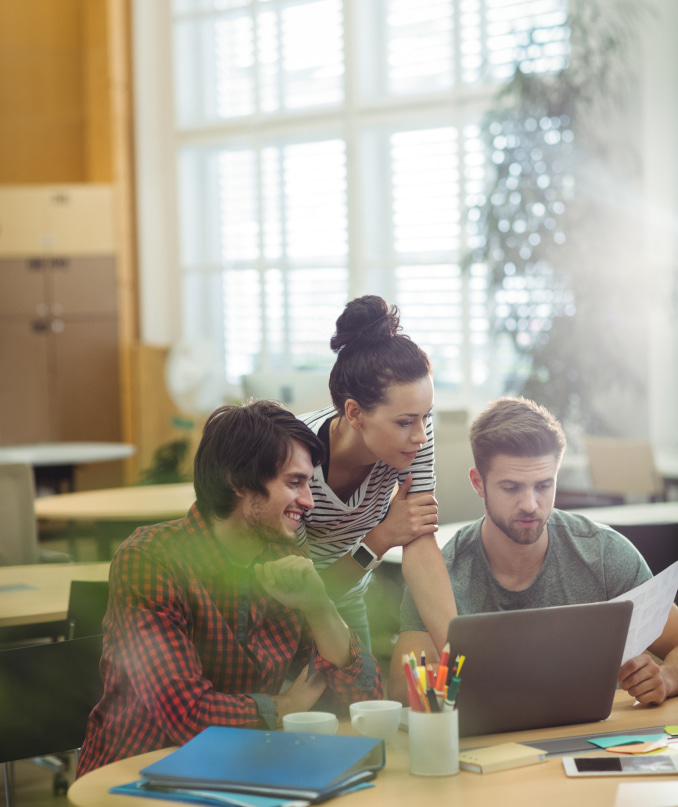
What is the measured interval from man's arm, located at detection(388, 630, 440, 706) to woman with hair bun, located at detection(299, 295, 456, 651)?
24 mm

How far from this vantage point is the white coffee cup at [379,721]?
140 cm

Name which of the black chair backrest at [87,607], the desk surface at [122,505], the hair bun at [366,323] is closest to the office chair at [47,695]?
the black chair backrest at [87,607]

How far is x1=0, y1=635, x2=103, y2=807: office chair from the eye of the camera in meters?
1.82

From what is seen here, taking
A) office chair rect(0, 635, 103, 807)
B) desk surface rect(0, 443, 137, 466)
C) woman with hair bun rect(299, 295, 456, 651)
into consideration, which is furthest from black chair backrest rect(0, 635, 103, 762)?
desk surface rect(0, 443, 137, 466)

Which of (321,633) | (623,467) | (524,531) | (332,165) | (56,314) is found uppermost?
(332,165)

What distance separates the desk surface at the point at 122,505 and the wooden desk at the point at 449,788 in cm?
226

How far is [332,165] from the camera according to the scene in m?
7.71

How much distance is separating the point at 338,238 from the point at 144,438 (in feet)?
7.12

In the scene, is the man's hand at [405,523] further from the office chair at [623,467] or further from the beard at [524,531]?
the office chair at [623,467]

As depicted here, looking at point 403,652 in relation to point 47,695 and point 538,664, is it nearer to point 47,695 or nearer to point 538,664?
point 538,664

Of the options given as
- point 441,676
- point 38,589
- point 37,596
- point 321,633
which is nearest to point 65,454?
point 38,589

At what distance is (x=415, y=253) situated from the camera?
733 centimetres

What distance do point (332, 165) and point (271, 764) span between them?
6884 mm

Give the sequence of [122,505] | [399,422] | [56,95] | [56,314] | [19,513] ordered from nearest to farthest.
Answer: [399,422] → [19,513] → [122,505] → [56,314] → [56,95]
